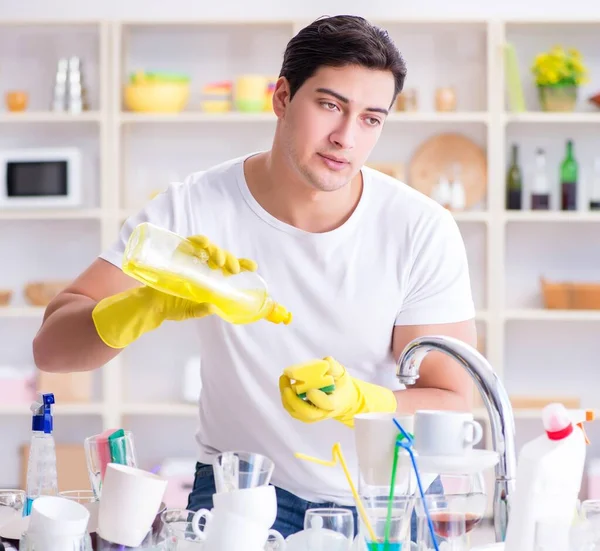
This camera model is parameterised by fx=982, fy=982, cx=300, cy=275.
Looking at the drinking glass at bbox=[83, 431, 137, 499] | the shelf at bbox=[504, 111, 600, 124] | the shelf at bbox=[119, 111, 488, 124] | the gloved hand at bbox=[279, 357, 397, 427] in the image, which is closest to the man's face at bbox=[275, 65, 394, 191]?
the gloved hand at bbox=[279, 357, 397, 427]

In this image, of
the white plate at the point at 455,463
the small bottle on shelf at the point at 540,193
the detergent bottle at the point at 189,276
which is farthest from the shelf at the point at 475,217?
the white plate at the point at 455,463

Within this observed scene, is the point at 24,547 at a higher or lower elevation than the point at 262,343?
lower

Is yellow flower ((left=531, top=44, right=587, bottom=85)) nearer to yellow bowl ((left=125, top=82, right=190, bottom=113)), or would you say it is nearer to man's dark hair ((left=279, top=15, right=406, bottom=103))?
yellow bowl ((left=125, top=82, right=190, bottom=113))

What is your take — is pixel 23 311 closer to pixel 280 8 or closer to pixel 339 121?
pixel 280 8

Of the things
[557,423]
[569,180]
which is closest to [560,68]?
[569,180]

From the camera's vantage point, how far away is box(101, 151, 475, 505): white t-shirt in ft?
5.98

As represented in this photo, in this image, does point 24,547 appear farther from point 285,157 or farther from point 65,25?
point 65,25

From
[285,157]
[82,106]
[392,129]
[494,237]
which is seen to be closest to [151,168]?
[82,106]

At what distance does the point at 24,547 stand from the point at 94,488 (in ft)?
0.84

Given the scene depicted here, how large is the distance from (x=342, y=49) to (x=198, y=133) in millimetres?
2847

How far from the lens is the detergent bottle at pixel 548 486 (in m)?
1.10

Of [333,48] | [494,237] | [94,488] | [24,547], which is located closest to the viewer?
[24,547]

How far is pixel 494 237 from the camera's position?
4.22m

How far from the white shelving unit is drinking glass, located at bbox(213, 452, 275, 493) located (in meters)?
2.97
